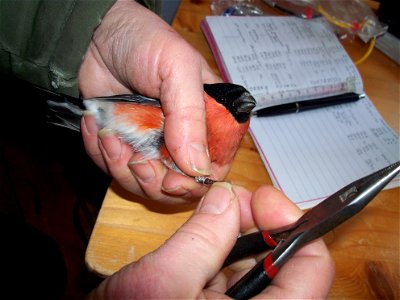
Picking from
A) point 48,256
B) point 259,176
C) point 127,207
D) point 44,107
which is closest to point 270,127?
point 259,176

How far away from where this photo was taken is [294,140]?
3.69 ft

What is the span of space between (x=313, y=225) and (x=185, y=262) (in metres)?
0.20

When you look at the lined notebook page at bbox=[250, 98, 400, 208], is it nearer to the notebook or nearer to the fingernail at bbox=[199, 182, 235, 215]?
the notebook

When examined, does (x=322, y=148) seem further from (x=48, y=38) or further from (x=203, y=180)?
(x=48, y=38)

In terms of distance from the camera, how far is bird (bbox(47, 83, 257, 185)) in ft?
2.94

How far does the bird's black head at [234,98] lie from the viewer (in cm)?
87

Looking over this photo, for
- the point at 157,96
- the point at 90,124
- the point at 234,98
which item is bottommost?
the point at 90,124

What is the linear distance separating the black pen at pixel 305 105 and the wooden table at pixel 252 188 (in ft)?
0.36

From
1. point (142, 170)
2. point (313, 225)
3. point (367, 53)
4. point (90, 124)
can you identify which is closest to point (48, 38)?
point (90, 124)

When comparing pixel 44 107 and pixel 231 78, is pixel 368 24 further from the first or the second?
pixel 44 107

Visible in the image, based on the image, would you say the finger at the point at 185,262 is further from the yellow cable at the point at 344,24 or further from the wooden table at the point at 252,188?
the yellow cable at the point at 344,24

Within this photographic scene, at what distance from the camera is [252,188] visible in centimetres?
98

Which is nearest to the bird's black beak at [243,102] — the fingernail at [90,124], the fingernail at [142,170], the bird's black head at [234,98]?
the bird's black head at [234,98]

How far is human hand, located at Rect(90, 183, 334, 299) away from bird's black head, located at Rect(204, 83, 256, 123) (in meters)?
0.21
